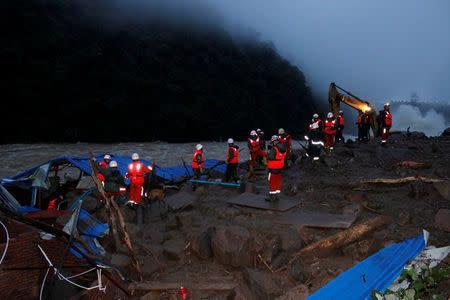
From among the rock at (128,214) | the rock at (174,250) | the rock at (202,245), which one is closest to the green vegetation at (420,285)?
the rock at (202,245)

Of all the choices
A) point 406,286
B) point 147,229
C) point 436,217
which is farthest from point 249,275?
point 436,217

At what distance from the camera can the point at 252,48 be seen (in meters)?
55.4

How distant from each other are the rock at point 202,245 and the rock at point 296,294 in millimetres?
1865

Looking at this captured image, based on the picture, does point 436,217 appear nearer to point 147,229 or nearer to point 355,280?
point 355,280

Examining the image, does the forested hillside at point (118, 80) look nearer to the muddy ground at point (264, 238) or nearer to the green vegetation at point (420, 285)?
the muddy ground at point (264, 238)

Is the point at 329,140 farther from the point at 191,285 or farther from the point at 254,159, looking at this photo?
the point at 191,285

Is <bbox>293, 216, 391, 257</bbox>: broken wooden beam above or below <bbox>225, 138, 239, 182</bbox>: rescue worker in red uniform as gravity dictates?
below

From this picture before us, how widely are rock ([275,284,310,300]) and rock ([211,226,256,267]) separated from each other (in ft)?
3.68

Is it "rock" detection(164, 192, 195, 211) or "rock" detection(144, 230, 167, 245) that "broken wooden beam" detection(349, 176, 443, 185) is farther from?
"rock" detection(144, 230, 167, 245)

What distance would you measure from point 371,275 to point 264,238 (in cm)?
215

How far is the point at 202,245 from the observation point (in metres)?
5.87

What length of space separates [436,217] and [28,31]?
3717 cm

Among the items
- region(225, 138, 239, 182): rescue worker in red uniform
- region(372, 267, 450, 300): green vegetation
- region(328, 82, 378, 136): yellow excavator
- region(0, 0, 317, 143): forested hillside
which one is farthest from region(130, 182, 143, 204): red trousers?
region(0, 0, 317, 143): forested hillside

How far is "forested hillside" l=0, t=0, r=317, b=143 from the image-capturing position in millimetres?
29219
